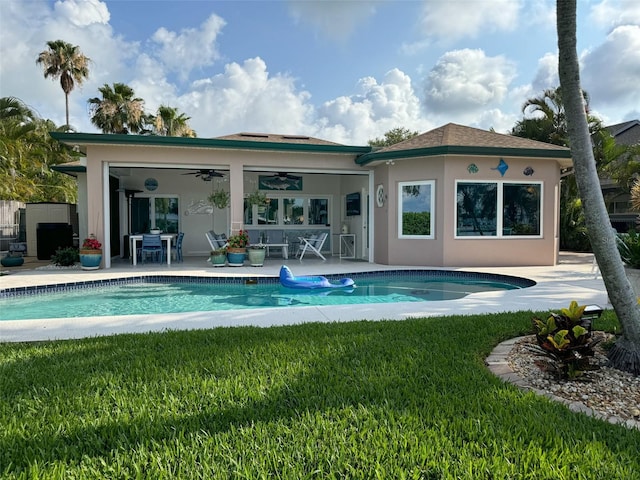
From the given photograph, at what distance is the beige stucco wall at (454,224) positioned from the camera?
11.3 m

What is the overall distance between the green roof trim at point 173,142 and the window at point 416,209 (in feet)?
7.39

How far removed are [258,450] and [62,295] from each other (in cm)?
782

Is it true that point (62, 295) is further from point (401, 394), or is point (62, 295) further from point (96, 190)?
point (401, 394)

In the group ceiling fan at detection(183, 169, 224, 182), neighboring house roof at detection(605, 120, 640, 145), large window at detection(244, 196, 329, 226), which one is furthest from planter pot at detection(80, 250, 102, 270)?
neighboring house roof at detection(605, 120, 640, 145)

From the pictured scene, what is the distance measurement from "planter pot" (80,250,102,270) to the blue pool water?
1.93 m

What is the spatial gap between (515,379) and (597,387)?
1.78 feet

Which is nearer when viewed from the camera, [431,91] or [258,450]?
[258,450]

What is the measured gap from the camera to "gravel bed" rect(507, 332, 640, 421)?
111 inches

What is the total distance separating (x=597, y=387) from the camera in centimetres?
310

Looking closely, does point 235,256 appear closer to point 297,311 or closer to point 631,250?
point 297,311

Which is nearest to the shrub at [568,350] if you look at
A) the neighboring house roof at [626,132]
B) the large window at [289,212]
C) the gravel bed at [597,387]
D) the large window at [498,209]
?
the gravel bed at [597,387]

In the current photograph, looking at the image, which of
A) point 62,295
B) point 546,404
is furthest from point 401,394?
point 62,295

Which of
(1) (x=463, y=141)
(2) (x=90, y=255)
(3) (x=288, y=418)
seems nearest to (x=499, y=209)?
(1) (x=463, y=141)

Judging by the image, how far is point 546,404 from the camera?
2.76 m
